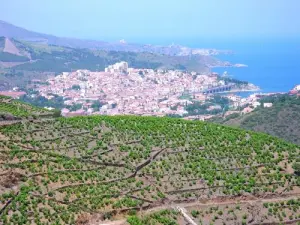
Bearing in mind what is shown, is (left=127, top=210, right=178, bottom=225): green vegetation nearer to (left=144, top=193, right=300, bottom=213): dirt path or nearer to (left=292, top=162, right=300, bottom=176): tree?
(left=144, top=193, right=300, bottom=213): dirt path

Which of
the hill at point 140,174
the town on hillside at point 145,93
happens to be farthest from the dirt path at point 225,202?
the town on hillside at point 145,93

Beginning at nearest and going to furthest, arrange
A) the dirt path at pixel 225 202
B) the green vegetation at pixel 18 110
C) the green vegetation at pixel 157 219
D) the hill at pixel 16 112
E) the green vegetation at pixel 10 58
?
the green vegetation at pixel 157 219 → the dirt path at pixel 225 202 → the hill at pixel 16 112 → the green vegetation at pixel 18 110 → the green vegetation at pixel 10 58

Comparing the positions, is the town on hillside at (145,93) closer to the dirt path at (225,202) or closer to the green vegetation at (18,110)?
the green vegetation at (18,110)

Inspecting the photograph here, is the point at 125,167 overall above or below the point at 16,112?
below

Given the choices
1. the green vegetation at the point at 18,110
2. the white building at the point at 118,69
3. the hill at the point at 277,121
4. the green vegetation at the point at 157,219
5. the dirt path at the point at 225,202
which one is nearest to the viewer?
the green vegetation at the point at 157,219

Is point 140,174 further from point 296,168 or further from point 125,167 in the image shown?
point 296,168

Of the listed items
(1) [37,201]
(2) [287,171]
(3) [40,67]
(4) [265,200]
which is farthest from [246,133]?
(3) [40,67]

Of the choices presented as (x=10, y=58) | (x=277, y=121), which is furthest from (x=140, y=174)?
(x=10, y=58)
